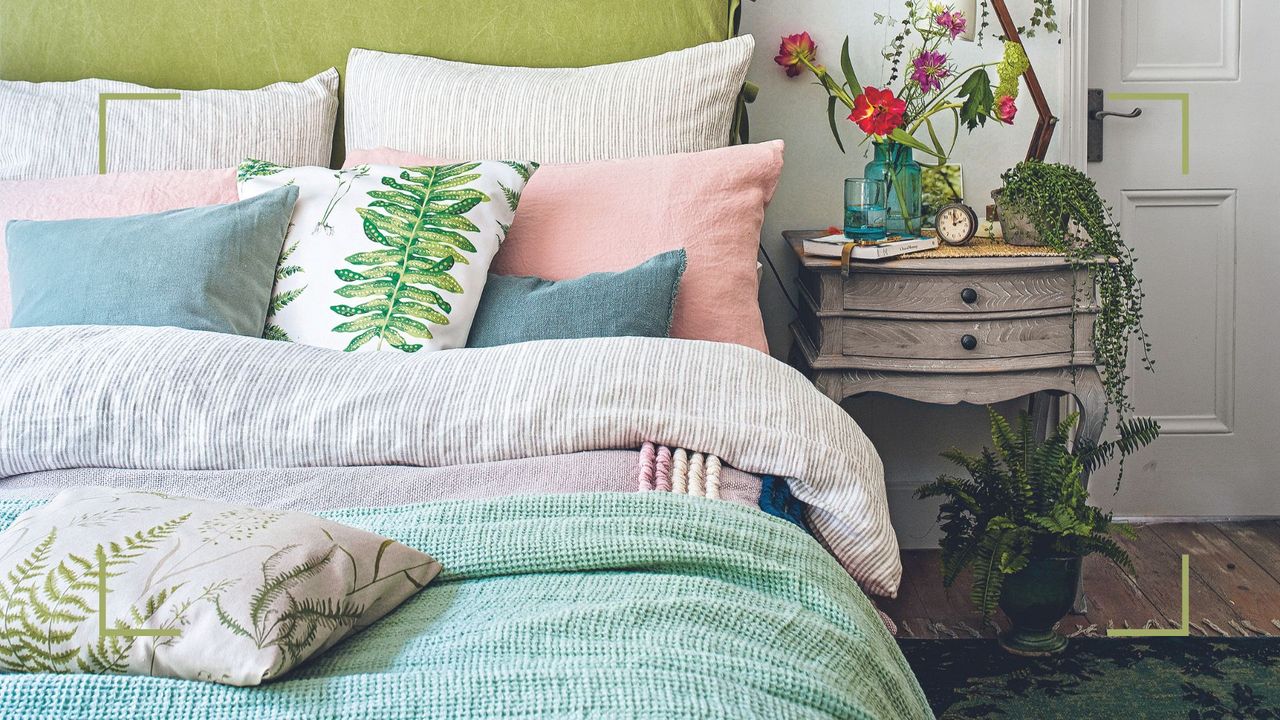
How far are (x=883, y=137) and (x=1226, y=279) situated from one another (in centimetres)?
112

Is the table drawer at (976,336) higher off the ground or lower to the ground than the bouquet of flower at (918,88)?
lower

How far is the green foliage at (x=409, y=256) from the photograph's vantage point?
1.54 meters

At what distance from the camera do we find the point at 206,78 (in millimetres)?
2139

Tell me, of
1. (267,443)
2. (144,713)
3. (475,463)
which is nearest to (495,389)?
(475,463)

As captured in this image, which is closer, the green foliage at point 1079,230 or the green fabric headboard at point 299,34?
the green foliage at point 1079,230

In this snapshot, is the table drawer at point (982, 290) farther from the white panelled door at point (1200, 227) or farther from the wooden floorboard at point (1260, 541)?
the wooden floorboard at point (1260, 541)

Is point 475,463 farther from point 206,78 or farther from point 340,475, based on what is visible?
point 206,78

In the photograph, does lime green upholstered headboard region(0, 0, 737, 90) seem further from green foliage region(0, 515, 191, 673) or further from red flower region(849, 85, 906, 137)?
green foliage region(0, 515, 191, 673)

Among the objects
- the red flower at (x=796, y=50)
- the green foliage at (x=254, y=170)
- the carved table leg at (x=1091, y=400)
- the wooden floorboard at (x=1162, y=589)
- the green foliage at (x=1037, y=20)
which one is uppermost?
the green foliage at (x=1037, y=20)

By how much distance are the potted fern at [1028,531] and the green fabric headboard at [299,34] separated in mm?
1037

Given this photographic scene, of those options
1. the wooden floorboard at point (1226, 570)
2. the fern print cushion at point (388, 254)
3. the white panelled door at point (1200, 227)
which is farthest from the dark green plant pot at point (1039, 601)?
the fern print cushion at point (388, 254)

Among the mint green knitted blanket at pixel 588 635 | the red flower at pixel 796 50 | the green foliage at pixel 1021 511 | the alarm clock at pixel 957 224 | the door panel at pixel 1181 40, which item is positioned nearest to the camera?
the mint green knitted blanket at pixel 588 635

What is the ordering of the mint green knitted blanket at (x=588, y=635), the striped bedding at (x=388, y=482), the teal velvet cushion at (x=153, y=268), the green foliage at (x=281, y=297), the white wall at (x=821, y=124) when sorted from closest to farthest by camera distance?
the mint green knitted blanket at (x=588, y=635) → the striped bedding at (x=388, y=482) → the teal velvet cushion at (x=153, y=268) → the green foliage at (x=281, y=297) → the white wall at (x=821, y=124)

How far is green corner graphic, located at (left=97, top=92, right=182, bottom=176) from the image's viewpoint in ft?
6.36
